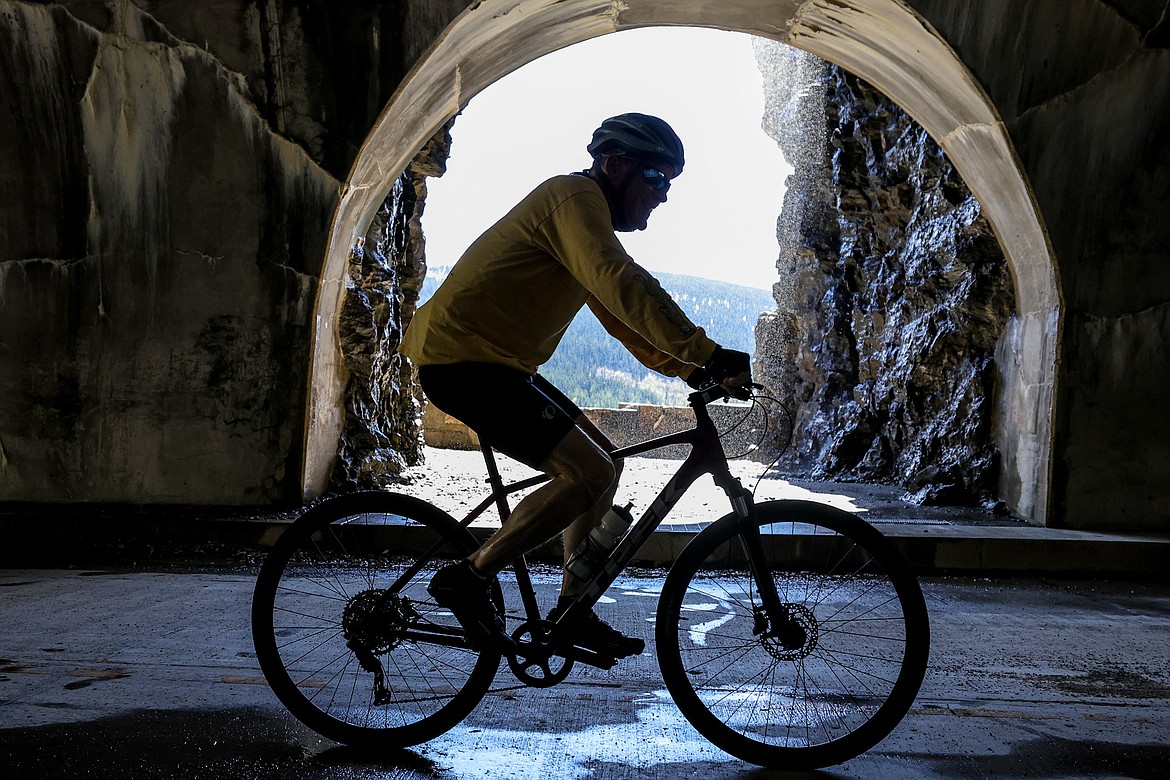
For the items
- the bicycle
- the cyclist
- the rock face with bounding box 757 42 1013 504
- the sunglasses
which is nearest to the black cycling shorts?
the cyclist

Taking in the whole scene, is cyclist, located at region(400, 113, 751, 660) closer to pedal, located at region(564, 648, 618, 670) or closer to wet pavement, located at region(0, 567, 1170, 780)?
pedal, located at region(564, 648, 618, 670)

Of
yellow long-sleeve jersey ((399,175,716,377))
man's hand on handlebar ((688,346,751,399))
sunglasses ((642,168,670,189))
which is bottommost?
man's hand on handlebar ((688,346,751,399))

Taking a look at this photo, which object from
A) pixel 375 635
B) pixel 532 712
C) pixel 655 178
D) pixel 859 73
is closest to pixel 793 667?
pixel 532 712

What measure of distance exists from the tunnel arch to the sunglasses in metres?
3.68

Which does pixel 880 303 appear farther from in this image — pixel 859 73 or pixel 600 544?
pixel 600 544

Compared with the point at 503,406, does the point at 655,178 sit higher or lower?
higher

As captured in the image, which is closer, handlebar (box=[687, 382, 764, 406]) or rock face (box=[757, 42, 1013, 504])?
handlebar (box=[687, 382, 764, 406])

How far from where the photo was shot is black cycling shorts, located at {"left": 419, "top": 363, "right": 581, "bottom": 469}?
8.80 feet

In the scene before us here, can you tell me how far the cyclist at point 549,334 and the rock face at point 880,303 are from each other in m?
5.83

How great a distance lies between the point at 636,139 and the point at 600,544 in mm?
1294

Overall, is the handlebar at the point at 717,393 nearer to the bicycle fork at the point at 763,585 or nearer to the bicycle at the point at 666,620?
the bicycle at the point at 666,620

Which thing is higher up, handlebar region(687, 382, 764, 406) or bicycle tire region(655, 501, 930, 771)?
handlebar region(687, 382, 764, 406)

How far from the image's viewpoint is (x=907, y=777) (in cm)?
266

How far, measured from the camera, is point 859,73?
7.56 meters
